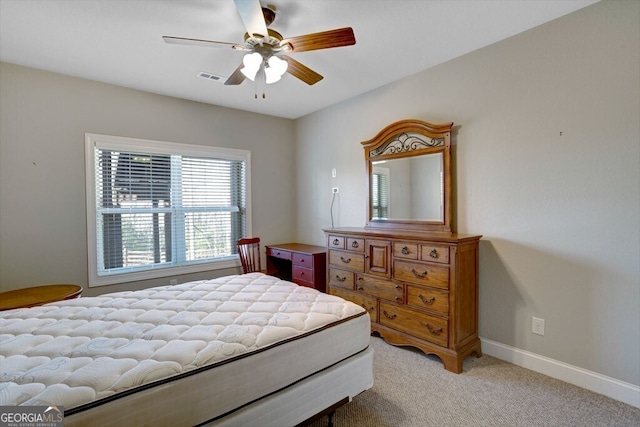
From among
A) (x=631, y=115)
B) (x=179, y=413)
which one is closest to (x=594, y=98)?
(x=631, y=115)

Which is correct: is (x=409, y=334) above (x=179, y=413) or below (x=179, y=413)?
below

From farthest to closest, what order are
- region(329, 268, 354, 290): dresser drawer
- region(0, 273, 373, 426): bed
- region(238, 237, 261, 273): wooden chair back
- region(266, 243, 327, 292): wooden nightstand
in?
1. region(238, 237, 261, 273): wooden chair back
2. region(266, 243, 327, 292): wooden nightstand
3. region(329, 268, 354, 290): dresser drawer
4. region(0, 273, 373, 426): bed

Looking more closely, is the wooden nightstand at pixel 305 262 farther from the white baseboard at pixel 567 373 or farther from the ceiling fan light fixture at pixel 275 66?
the ceiling fan light fixture at pixel 275 66

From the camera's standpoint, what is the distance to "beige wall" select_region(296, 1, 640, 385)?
1928 mm

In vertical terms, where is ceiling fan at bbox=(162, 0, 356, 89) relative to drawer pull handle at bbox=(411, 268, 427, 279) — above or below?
above

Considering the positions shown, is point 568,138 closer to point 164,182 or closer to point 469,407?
point 469,407

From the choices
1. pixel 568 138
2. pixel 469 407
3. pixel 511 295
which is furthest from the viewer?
pixel 511 295

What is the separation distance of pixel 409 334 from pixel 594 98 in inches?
87.8

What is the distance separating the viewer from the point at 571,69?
2.12 m

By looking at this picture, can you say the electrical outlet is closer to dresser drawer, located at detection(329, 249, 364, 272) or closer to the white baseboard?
the white baseboard

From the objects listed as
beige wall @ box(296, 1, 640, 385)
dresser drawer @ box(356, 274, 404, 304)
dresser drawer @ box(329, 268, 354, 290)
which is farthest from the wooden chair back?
beige wall @ box(296, 1, 640, 385)

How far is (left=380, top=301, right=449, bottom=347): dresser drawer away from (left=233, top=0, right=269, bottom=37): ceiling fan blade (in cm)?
240

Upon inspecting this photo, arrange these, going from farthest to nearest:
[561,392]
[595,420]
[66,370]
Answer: [561,392] < [595,420] < [66,370]

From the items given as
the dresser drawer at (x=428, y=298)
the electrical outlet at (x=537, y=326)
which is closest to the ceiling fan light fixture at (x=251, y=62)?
the dresser drawer at (x=428, y=298)
